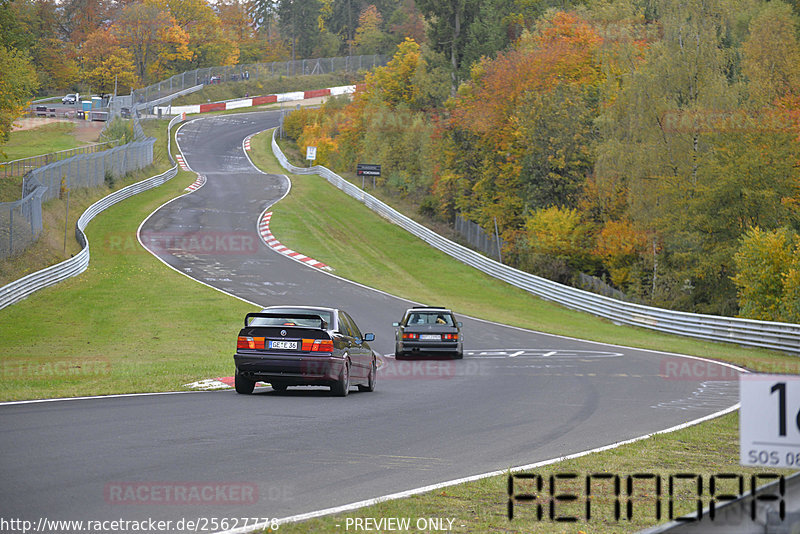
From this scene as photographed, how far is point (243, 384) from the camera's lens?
50.3ft

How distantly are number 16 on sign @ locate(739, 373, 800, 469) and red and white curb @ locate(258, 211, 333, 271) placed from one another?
1549 inches

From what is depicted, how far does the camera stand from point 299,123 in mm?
105688

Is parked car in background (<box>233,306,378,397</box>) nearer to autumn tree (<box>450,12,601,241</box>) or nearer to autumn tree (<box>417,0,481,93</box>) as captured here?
autumn tree (<box>450,12,601,241</box>)

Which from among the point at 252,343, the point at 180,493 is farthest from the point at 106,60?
the point at 180,493

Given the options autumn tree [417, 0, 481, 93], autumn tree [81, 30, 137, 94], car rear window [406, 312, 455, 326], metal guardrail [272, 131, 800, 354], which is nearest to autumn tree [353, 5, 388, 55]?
autumn tree [81, 30, 137, 94]

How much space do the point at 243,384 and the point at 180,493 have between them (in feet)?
25.9

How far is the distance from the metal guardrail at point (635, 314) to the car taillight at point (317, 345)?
20245 mm

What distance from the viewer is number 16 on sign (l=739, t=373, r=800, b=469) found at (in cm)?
432

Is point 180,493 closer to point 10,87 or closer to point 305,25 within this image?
point 10,87

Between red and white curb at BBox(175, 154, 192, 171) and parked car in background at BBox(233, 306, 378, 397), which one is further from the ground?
red and white curb at BBox(175, 154, 192, 171)

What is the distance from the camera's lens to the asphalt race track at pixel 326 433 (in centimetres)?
747

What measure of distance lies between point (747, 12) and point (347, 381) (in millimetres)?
64381

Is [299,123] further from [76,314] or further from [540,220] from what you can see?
[76,314]

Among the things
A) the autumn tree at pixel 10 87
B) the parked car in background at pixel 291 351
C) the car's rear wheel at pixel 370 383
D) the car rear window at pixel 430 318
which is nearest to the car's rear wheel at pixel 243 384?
the parked car in background at pixel 291 351
